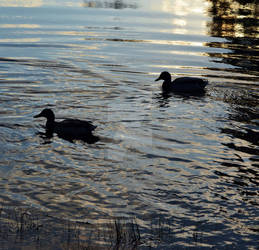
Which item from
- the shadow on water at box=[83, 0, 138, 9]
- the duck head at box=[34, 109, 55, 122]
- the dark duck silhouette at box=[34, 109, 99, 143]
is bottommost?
the dark duck silhouette at box=[34, 109, 99, 143]

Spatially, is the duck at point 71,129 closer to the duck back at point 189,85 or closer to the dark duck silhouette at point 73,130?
the dark duck silhouette at point 73,130

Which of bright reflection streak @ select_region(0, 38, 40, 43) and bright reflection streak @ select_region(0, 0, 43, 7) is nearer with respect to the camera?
bright reflection streak @ select_region(0, 38, 40, 43)

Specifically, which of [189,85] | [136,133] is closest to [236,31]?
[189,85]

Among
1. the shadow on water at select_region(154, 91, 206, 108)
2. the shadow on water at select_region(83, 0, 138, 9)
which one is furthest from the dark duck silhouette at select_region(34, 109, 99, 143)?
the shadow on water at select_region(83, 0, 138, 9)

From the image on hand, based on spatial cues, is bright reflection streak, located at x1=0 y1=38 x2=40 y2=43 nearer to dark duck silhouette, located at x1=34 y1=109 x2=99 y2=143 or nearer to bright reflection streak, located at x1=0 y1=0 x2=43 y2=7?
dark duck silhouette, located at x1=34 y1=109 x2=99 y2=143

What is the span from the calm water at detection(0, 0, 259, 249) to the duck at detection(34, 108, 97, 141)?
0.95 ft

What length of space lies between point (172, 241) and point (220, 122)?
251 inches

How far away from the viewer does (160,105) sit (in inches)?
588

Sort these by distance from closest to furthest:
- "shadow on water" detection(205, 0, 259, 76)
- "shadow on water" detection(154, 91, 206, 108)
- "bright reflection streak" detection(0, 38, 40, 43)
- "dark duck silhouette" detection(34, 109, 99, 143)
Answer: "dark duck silhouette" detection(34, 109, 99, 143) → "shadow on water" detection(154, 91, 206, 108) → "shadow on water" detection(205, 0, 259, 76) → "bright reflection streak" detection(0, 38, 40, 43)

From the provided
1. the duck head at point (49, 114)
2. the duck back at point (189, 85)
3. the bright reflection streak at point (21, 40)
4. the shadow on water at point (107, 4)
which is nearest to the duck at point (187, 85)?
the duck back at point (189, 85)

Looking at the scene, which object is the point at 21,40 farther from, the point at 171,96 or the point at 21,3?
the point at 21,3

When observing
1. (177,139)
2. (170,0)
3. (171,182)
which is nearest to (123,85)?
(177,139)

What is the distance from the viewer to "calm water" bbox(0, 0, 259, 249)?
820 centimetres

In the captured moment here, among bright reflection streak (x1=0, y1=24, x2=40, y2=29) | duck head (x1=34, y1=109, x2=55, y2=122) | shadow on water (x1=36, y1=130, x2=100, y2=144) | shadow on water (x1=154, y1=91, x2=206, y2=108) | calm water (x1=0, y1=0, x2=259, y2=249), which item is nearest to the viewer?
calm water (x1=0, y1=0, x2=259, y2=249)
